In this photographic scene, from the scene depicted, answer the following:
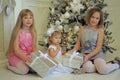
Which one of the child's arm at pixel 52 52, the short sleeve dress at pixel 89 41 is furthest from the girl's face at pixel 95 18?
the child's arm at pixel 52 52

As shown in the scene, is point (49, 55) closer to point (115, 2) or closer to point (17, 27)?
point (17, 27)

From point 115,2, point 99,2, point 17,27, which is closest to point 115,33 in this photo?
point 115,2

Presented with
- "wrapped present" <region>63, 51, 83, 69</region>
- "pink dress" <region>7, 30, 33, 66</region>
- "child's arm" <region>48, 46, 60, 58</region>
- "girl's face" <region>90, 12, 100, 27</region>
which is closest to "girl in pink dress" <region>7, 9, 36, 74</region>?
"pink dress" <region>7, 30, 33, 66</region>

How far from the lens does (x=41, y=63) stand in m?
2.47

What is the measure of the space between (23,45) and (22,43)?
0.03 meters

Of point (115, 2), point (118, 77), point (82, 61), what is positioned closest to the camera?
point (118, 77)

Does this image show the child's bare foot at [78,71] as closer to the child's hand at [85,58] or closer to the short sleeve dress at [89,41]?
the child's hand at [85,58]

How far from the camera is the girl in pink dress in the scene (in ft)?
8.52

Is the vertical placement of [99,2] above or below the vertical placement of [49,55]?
above

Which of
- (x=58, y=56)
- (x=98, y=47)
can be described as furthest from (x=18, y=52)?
(x=98, y=47)

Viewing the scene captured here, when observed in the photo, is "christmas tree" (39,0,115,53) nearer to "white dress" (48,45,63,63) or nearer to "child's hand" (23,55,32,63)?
"white dress" (48,45,63,63)

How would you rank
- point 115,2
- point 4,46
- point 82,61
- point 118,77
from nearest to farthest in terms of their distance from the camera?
point 118,77
point 82,61
point 4,46
point 115,2

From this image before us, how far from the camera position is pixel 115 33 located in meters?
3.68

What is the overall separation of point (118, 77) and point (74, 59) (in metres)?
0.48
